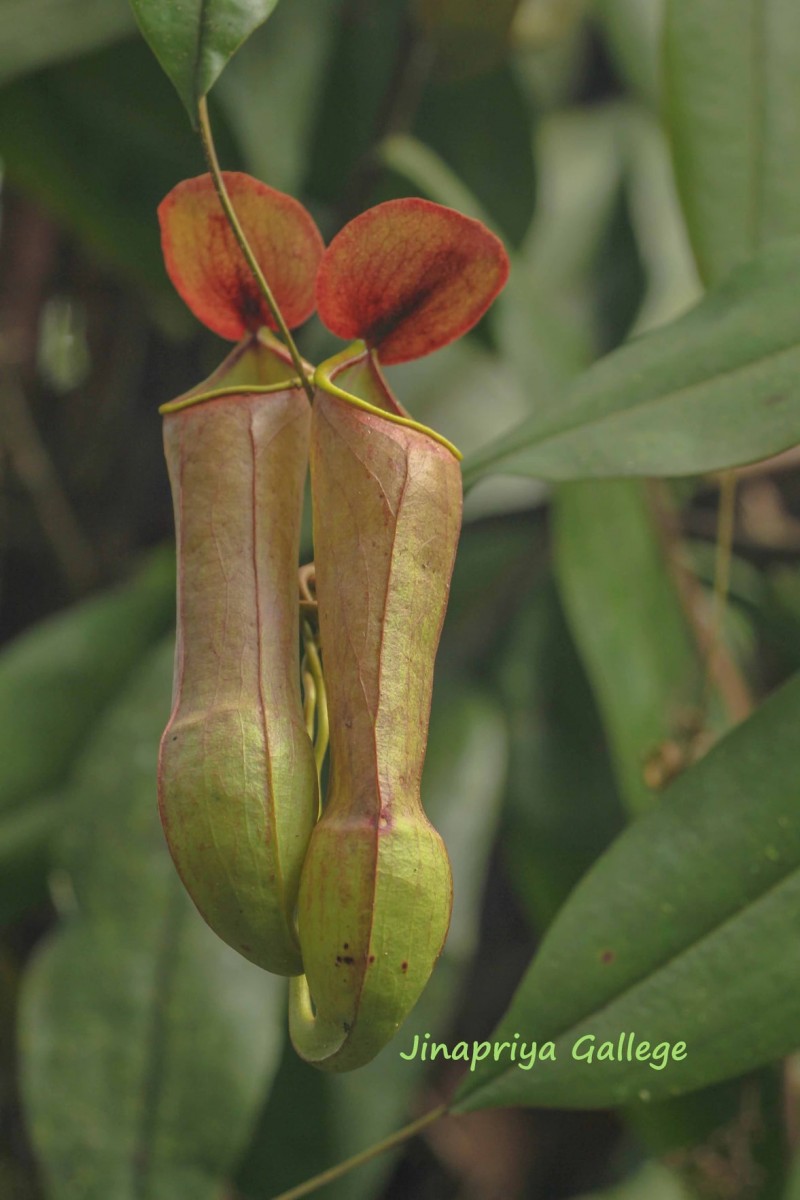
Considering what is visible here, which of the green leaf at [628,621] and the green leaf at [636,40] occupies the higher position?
the green leaf at [636,40]

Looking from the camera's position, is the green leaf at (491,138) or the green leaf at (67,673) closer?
the green leaf at (67,673)

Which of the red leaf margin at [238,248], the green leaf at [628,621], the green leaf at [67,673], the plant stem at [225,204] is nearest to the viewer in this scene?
the plant stem at [225,204]

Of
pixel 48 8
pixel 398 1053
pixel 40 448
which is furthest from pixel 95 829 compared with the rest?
pixel 48 8

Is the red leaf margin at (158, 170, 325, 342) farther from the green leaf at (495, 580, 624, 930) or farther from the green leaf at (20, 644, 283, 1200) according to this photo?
the green leaf at (495, 580, 624, 930)

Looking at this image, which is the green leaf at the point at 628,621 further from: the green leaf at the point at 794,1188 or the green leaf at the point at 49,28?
the green leaf at the point at 49,28

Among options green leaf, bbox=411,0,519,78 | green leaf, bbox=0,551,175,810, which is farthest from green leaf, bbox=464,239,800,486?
green leaf, bbox=411,0,519,78

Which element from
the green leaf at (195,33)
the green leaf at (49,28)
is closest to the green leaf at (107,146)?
the green leaf at (49,28)

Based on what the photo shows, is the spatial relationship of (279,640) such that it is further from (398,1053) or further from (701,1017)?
(398,1053)

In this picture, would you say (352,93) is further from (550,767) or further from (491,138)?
(550,767)
